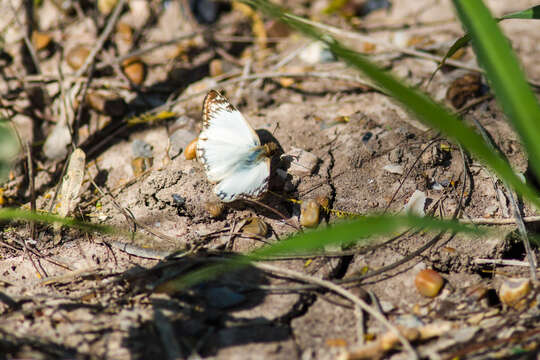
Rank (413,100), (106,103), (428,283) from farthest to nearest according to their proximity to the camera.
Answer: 1. (106,103)
2. (428,283)
3. (413,100)

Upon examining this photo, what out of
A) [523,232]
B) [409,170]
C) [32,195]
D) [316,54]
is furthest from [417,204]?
[32,195]

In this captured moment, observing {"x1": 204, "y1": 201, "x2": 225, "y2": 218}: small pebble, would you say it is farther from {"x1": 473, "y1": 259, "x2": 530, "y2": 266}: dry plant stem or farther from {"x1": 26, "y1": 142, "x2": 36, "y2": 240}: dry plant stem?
{"x1": 473, "y1": 259, "x2": 530, "y2": 266}: dry plant stem

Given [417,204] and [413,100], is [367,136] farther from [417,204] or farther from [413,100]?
[413,100]

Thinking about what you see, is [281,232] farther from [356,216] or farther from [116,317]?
[116,317]

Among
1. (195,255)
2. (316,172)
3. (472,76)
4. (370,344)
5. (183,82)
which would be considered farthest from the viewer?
(183,82)

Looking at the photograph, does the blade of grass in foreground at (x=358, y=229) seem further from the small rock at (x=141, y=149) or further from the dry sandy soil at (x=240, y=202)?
the small rock at (x=141, y=149)

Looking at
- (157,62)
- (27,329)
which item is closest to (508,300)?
(27,329)
